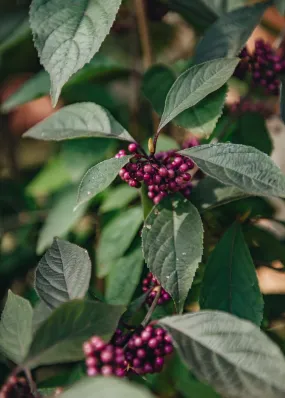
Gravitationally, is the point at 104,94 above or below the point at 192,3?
below

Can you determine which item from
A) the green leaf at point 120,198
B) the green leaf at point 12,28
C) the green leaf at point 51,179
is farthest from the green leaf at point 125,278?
the green leaf at point 12,28

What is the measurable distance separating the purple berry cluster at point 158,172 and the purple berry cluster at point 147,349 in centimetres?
21

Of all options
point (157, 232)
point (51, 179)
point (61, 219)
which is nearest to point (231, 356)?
point (157, 232)

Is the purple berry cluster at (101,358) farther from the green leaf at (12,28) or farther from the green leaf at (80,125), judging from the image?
the green leaf at (12,28)

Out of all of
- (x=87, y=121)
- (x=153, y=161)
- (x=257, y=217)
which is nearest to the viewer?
(x=153, y=161)

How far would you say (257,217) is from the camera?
96cm

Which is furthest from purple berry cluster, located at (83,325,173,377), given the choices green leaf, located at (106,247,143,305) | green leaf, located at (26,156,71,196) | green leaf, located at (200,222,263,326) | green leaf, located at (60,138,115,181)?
green leaf, located at (26,156,71,196)

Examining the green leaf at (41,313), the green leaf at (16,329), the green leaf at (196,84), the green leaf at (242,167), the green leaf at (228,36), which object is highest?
the green leaf at (196,84)

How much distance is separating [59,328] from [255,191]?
291 mm

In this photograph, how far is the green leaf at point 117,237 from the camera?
3.25 feet

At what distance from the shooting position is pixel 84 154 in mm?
1264

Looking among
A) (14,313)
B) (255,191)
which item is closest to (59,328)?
(14,313)

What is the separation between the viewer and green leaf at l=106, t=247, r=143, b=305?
3.06 ft

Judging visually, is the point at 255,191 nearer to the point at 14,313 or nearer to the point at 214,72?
the point at 214,72
